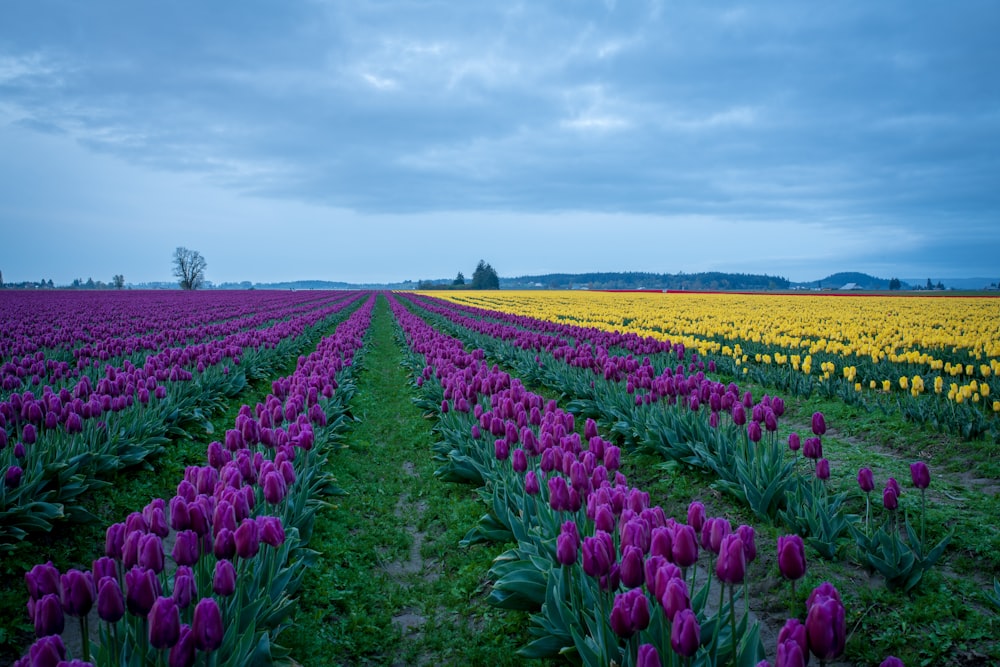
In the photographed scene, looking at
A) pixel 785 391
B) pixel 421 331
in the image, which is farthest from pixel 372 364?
pixel 785 391

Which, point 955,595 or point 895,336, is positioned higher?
point 895,336

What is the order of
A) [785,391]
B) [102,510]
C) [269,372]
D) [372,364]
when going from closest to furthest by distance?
[102,510] < [785,391] < [269,372] < [372,364]

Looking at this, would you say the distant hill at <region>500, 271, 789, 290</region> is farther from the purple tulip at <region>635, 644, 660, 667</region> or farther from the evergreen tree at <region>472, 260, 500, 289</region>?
the purple tulip at <region>635, 644, 660, 667</region>

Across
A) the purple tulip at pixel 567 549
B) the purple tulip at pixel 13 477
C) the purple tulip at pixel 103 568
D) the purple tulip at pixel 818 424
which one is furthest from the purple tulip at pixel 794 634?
the purple tulip at pixel 13 477

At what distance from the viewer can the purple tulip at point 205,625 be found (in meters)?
2.19

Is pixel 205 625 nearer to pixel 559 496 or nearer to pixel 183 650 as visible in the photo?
pixel 183 650

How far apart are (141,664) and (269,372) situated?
11.7m

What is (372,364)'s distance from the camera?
16.2 metres

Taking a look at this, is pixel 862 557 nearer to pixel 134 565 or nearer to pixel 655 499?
pixel 655 499

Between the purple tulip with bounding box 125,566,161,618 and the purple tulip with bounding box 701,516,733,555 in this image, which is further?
the purple tulip with bounding box 701,516,733,555

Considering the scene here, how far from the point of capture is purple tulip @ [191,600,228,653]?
7.17 ft

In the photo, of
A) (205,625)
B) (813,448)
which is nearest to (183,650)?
(205,625)

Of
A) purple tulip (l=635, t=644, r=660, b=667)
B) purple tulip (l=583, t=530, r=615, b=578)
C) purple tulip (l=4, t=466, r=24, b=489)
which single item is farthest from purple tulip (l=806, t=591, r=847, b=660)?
purple tulip (l=4, t=466, r=24, b=489)

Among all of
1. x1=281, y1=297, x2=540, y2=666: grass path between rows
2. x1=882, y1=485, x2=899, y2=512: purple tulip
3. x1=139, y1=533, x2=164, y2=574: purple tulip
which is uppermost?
x1=139, y1=533, x2=164, y2=574: purple tulip
